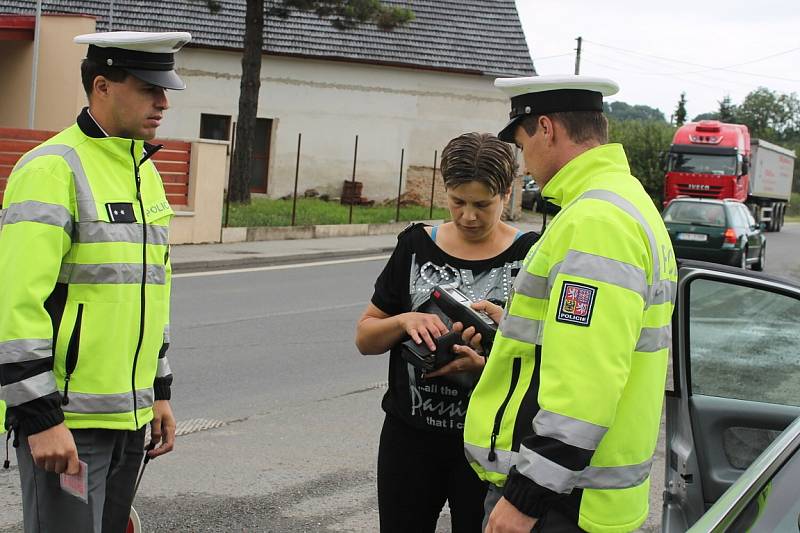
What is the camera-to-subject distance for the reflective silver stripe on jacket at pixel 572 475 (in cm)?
241

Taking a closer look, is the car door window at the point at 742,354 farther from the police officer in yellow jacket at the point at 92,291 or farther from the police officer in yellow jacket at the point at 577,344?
the police officer in yellow jacket at the point at 92,291

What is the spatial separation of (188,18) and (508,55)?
9.69 m

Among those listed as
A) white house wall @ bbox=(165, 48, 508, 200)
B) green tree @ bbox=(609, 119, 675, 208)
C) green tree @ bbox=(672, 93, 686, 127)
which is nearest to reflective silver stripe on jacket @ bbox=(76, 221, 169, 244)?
white house wall @ bbox=(165, 48, 508, 200)

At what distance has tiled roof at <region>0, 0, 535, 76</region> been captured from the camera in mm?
28672

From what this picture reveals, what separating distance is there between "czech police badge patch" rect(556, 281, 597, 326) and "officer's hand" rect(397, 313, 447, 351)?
83cm

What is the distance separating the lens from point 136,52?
10.1 feet

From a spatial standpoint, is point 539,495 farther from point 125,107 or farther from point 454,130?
point 454,130

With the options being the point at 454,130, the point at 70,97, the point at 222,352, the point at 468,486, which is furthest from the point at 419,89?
the point at 468,486

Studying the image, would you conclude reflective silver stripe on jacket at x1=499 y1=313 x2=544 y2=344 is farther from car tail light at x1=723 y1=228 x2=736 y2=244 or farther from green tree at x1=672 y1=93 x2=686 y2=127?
green tree at x1=672 y1=93 x2=686 y2=127

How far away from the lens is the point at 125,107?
121 inches

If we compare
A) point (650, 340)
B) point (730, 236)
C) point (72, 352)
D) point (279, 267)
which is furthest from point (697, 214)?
point (72, 352)

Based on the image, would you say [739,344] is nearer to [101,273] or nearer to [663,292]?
[663,292]

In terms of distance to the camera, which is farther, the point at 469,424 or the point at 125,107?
the point at 125,107

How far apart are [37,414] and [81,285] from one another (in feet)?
1.19
